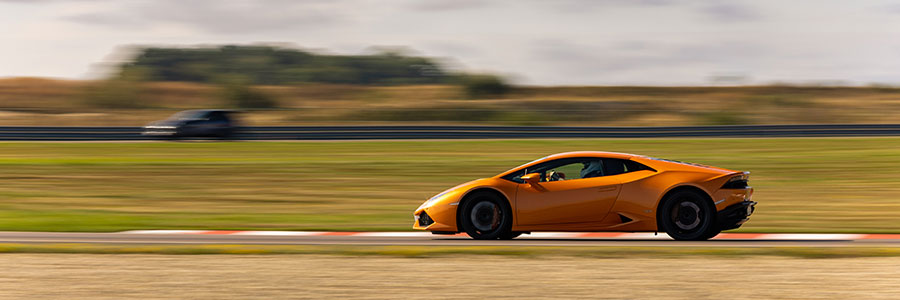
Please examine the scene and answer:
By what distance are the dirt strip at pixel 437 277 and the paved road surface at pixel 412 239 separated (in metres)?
1.05

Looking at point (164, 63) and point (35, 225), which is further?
point (164, 63)

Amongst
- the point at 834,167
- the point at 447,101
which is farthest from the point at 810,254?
the point at 447,101

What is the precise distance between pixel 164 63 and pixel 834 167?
63.4 meters

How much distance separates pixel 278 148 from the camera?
2694 cm

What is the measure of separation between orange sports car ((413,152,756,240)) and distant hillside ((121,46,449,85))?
196ft

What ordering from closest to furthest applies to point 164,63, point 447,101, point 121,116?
point 121,116 < point 447,101 < point 164,63

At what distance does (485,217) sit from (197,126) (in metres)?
23.1

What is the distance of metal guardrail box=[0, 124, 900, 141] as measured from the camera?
102 ft

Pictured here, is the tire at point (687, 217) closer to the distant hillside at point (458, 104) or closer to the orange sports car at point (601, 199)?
the orange sports car at point (601, 199)

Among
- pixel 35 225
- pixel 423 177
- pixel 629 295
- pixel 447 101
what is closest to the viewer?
pixel 629 295

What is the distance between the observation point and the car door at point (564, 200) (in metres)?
9.25

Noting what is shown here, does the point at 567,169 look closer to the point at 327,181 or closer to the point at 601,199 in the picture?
the point at 601,199

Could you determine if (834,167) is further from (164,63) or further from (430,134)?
(164,63)

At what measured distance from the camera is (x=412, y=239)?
994 cm
